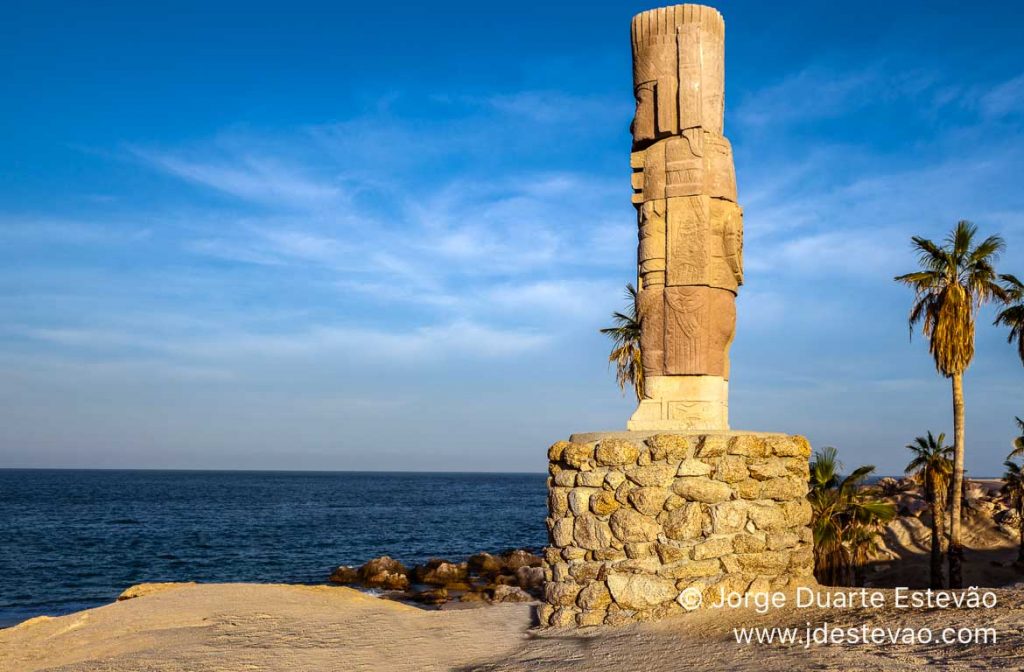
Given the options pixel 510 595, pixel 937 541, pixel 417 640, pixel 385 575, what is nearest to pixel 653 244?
pixel 417 640

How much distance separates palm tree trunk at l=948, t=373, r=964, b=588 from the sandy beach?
12252 millimetres

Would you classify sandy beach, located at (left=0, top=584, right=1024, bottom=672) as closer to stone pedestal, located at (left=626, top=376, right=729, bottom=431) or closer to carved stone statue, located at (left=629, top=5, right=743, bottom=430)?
stone pedestal, located at (left=626, top=376, right=729, bottom=431)

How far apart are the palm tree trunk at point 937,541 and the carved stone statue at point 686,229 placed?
12146 mm

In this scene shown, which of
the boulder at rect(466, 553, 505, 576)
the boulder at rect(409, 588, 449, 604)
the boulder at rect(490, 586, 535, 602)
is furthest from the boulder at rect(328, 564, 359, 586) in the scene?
the boulder at rect(490, 586, 535, 602)

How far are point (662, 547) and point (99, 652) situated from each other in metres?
6.02

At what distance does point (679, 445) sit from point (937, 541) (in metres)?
14.1

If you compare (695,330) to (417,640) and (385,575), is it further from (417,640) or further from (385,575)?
(385,575)

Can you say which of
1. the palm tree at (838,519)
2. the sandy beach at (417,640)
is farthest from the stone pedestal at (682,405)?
the palm tree at (838,519)

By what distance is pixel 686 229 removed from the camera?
9.26 meters

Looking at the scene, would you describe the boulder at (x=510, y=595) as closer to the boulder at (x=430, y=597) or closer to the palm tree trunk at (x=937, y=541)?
the boulder at (x=430, y=597)

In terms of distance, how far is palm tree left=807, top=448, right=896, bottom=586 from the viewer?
1680 cm

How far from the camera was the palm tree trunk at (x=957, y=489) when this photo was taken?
1731 cm

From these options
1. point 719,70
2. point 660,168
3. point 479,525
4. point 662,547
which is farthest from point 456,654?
point 479,525

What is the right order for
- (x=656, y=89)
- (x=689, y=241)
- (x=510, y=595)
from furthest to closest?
(x=510, y=595)
(x=656, y=89)
(x=689, y=241)
